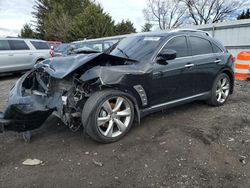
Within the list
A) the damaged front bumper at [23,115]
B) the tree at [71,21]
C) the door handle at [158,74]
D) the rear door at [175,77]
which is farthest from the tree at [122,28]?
the damaged front bumper at [23,115]

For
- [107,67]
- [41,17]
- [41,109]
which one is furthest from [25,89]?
[41,17]

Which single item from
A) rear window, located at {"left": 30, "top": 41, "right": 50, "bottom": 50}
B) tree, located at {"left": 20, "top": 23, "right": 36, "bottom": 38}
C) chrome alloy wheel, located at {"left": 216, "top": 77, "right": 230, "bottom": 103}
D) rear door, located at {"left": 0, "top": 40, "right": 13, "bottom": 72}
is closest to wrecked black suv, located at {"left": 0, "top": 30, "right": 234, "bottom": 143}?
chrome alloy wheel, located at {"left": 216, "top": 77, "right": 230, "bottom": 103}

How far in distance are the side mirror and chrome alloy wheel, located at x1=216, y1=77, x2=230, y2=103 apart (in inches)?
68.9

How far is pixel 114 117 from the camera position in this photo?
3.50 m

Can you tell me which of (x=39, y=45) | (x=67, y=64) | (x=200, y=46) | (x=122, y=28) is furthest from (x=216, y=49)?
(x=122, y=28)

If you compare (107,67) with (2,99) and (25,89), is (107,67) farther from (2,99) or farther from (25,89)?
(2,99)

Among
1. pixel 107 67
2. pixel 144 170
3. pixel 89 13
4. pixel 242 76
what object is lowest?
pixel 144 170

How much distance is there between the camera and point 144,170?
9.32 ft

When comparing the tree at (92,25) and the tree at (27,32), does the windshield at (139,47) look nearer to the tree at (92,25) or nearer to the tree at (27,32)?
the tree at (92,25)

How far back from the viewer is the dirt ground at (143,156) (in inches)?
105

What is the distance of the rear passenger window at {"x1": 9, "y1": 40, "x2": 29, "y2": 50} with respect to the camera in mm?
10023

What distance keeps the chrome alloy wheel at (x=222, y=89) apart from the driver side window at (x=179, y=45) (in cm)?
127

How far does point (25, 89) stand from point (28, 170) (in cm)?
170

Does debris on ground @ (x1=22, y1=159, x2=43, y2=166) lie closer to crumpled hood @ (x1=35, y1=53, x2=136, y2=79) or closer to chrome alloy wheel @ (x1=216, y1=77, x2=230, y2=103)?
crumpled hood @ (x1=35, y1=53, x2=136, y2=79)
